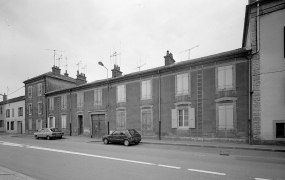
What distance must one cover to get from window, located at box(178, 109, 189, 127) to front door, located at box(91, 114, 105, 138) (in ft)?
32.2

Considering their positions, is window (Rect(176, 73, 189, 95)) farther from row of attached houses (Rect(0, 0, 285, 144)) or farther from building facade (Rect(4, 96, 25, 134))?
building facade (Rect(4, 96, 25, 134))

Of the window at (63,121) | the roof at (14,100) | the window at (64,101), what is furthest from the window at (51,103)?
the roof at (14,100)

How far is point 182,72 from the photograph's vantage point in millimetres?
15859

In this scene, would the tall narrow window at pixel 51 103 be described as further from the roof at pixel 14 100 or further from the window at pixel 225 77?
the window at pixel 225 77

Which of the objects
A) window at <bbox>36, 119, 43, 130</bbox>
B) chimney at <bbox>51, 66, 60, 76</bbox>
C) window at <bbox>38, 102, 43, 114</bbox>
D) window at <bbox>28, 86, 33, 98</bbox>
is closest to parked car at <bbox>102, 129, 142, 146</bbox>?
window at <bbox>36, 119, 43, 130</bbox>

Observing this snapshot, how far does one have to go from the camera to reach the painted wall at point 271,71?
11688mm

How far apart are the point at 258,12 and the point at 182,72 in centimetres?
686

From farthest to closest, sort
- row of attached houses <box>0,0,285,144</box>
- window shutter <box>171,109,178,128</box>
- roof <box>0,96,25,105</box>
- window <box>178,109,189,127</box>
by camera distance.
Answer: roof <box>0,96,25,105</box> < window shutter <box>171,109,178,128</box> < window <box>178,109,189,127</box> < row of attached houses <box>0,0,285,144</box>

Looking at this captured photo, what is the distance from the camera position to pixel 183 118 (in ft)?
50.9

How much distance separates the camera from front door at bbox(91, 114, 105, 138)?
21416 millimetres

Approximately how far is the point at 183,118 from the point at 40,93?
82.2 feet

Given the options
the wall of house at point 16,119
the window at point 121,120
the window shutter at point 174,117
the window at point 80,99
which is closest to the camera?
the window shutter at point 174,117

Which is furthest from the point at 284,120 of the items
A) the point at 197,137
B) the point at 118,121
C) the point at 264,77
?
the point at 118,121

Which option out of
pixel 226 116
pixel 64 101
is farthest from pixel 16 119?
pixel 226 116
